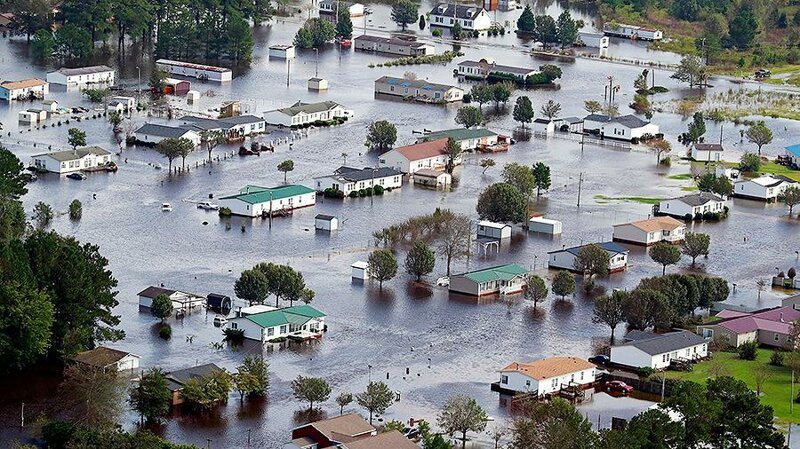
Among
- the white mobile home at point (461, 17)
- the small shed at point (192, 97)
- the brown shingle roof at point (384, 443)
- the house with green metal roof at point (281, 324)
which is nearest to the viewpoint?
the brown shingle roof at point (384, 443)

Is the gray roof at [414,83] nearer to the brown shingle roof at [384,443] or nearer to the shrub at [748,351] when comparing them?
the shrub at [748,351]

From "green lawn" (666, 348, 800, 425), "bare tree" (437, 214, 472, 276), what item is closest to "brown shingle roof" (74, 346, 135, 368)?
"bare tree" (437, 214, 472, 276)

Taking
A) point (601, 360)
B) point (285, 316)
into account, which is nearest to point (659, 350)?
point (601, 360)

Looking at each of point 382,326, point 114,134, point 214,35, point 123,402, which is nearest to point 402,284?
point 382,326

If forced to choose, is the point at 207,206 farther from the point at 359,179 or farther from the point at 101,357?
the point at 101,357

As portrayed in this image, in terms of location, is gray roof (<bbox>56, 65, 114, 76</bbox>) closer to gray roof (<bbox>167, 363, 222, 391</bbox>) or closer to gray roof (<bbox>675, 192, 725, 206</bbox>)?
gray roof (<bbox>675, 192, 725, 206</bbox>)

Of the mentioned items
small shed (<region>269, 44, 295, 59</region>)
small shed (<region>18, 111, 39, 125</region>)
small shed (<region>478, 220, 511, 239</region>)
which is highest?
small shed (<region>269, 44, 295, 59</region>)

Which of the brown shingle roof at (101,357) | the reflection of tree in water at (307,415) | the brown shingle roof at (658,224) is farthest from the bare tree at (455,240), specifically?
the brown shingle roof at (101,357)
